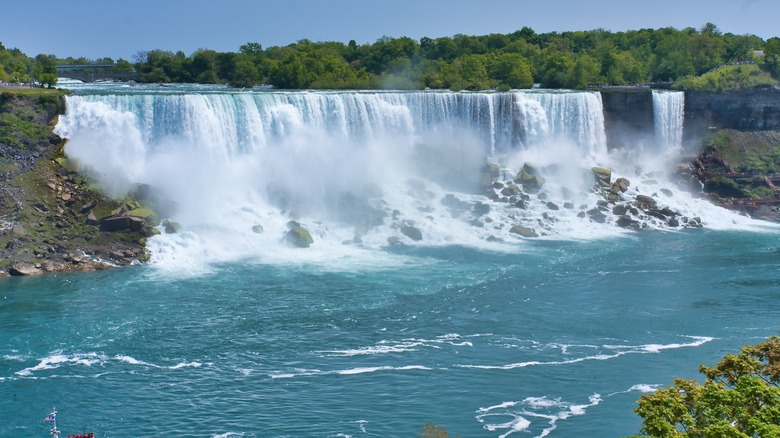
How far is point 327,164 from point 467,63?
2830 centimetres

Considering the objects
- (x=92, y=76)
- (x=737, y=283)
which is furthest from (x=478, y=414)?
(x=92, y=76)

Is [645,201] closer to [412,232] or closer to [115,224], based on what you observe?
[412,232]

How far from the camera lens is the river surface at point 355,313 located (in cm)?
2239

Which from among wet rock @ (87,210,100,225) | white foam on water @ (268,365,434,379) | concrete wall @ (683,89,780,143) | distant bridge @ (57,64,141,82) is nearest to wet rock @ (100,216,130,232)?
wet rock @ (87,210,100,225)

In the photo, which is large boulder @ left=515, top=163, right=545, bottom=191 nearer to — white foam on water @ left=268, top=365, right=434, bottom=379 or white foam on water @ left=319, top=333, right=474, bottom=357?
white foam on water @ left=319, top=333, right=474, bottom=357

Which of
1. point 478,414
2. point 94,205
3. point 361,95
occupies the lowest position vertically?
point 478,414

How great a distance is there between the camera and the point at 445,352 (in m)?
26.5

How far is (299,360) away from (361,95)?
2628 cm

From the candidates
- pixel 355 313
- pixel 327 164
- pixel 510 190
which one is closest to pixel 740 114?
pixel 510 190

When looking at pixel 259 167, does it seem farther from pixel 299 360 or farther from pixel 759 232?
pixel 759 232

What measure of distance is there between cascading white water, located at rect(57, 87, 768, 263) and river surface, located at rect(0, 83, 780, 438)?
6.1 inches

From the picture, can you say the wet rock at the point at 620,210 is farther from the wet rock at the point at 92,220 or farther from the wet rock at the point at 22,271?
the wet rock at the point at 22,271

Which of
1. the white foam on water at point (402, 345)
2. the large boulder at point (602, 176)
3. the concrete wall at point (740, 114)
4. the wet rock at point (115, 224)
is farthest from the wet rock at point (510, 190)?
the white foam on water at point (402, 345)

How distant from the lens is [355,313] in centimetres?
3022
